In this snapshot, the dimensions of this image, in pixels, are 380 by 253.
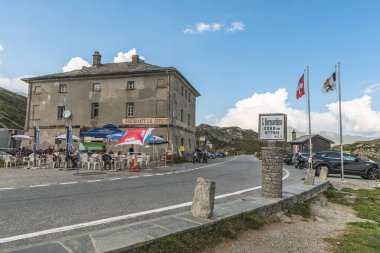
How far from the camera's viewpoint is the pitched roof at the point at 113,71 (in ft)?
101

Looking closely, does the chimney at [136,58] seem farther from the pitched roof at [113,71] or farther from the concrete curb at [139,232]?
the concrete curb at [139,232]

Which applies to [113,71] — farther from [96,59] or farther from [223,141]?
[223,141]

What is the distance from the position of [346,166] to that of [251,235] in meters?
15.8

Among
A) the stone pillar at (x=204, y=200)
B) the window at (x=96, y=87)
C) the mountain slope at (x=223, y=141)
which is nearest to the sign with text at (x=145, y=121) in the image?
the window at (x=96, y=87)

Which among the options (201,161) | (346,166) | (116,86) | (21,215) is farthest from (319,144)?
(21,215)

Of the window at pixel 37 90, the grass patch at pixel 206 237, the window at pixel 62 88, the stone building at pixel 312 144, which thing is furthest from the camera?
the stone building at pixel 312 144

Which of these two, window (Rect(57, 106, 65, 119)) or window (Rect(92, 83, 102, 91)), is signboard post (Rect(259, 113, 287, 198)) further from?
window (Rect(57, 106, 65, 119))

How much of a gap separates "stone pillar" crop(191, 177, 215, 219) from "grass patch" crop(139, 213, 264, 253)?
31 cm

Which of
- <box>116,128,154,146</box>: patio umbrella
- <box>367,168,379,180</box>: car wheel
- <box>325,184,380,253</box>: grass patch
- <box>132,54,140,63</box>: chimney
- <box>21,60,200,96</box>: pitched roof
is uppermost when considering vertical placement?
<box>132,54,140,63</box>: chimney

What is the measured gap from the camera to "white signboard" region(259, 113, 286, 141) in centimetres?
795

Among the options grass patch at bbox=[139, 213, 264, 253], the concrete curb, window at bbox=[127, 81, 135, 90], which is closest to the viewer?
the concrete curb

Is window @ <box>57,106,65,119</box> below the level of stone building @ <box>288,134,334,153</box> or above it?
above

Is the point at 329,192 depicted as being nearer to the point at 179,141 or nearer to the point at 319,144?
the point at 179,141

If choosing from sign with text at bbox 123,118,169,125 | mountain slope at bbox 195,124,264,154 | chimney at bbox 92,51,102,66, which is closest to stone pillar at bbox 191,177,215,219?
sign with text at bbox 123,118,169,125
